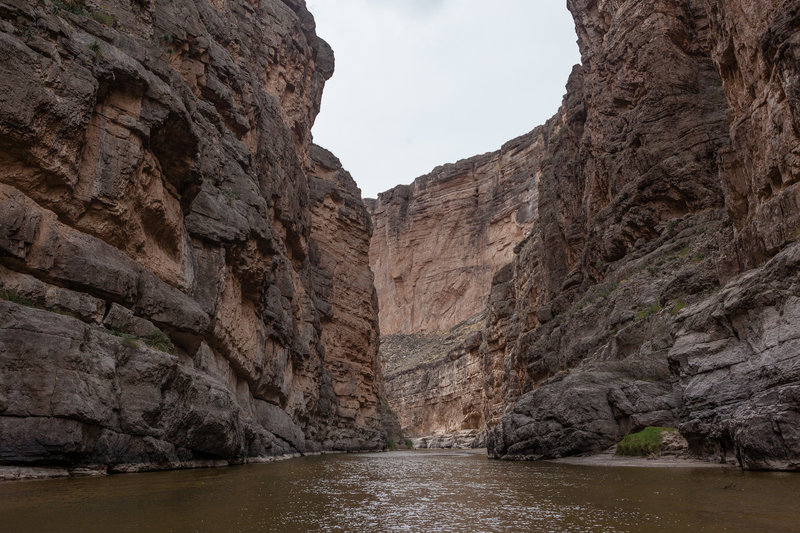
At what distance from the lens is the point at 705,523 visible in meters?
4.87

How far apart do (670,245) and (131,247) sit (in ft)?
72.4

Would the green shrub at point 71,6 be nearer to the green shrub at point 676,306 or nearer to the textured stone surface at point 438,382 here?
the green shrub at point 676,306

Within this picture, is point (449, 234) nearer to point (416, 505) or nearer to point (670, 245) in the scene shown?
point (670, 245)

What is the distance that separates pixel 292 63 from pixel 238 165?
1813cm

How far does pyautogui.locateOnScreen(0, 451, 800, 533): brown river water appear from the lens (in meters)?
5.06

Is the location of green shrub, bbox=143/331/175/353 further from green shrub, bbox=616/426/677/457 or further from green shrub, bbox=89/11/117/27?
green shrub, bbox=616/426/677/457

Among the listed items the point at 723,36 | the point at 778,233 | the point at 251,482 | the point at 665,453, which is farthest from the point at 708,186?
the point at 251,482

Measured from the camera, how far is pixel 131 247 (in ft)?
45.7

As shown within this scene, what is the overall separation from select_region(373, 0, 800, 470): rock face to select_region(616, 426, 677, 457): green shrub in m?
0.65

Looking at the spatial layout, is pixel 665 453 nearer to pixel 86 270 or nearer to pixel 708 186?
pixel 86 270

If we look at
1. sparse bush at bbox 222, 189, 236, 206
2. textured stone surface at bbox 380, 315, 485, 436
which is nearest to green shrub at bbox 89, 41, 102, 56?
sparse bush at bbox 222, 189, 236, 206

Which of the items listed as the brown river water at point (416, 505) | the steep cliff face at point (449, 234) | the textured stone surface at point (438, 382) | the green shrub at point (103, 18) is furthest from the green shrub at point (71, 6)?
the steep cliff face at point (449, 234)

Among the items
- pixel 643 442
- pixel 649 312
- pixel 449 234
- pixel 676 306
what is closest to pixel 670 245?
pixel 649 312

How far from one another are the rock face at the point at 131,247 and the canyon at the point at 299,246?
2.4 inches
